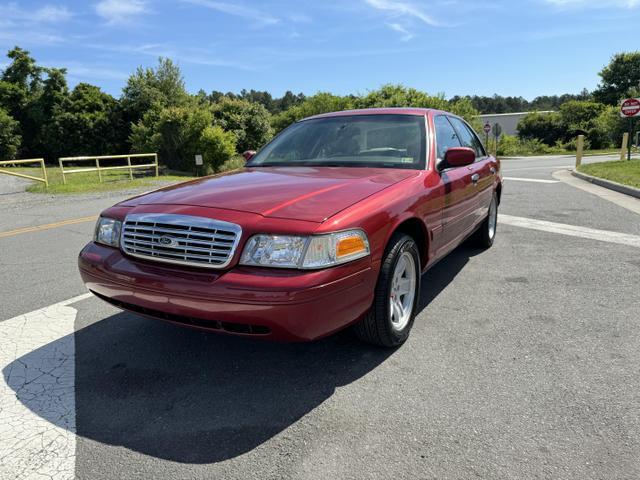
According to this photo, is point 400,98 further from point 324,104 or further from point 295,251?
point 295,251

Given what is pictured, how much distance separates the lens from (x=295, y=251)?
2.38 meters

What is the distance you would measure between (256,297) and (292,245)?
1.04ft

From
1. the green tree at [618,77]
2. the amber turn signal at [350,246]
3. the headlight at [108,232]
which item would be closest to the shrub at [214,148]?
the headlight at [108,232]

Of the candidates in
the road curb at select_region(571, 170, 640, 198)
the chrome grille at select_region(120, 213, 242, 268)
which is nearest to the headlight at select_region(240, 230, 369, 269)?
the chrome grille at select_region(120, 213, 242, 268)

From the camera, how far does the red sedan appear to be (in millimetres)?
2357

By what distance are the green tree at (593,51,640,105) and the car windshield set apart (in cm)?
7112

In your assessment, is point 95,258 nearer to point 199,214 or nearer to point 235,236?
point 199,214

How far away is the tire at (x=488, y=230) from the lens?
5578 mm

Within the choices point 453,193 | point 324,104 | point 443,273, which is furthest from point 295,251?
point 324,104

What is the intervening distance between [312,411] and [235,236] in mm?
992

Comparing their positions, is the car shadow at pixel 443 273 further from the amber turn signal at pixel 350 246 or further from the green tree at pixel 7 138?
the green tree at pixel 7 138

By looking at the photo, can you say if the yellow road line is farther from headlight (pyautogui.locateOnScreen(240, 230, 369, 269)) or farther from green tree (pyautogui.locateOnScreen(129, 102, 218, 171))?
green tree (pyautogui.locateOnScreen(129, 102, 218, 171))

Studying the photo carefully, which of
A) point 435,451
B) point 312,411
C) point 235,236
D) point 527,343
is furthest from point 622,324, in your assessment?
point 235,236

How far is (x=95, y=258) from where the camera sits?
9.64 feet
